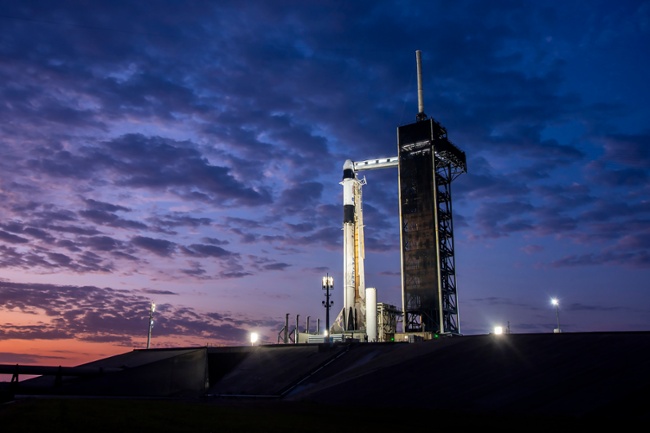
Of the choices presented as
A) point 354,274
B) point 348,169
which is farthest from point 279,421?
point 348,169

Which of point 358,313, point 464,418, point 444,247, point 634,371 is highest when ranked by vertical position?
point 444,247

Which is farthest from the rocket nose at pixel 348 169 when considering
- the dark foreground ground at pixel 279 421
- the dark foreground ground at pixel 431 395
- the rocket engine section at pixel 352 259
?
the dark foreground ground at pixel 279 421

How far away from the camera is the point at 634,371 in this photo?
89.5 feet

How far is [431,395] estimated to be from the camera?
3134cm

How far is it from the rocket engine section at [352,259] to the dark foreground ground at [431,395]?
35818mm

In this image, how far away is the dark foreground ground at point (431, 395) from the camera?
72.9 ft

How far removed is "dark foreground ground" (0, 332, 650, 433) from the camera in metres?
22.2

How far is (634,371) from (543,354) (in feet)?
23.2

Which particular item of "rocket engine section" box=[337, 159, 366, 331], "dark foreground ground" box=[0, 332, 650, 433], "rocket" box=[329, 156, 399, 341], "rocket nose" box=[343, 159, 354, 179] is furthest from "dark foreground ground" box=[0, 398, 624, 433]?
"rocket nose" box=[343, 159, 354, 179]

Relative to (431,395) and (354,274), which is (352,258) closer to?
(354,274)

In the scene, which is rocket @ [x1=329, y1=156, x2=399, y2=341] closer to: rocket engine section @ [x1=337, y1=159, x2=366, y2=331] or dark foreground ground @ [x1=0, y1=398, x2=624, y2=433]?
rocket engine section @ [x1=337, y1=159, x2=366, y2=331]

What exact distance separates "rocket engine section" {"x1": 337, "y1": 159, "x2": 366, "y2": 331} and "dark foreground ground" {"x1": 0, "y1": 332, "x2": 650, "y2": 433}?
118ft

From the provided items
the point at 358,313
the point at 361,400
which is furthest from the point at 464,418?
the point at 358,313

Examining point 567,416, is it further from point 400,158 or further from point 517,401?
point 400,158
